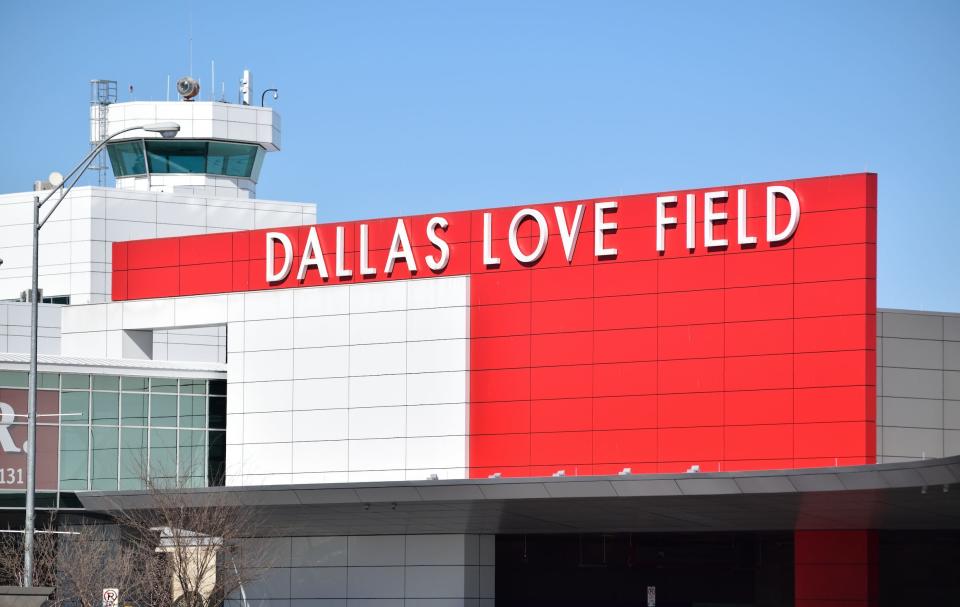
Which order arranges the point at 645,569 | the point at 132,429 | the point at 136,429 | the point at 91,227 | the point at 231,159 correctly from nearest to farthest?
the point at 132,429, the point at 136,429, the point at 645,569, the point at 91,227, the point at 231,159

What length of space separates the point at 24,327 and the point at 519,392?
29491mm

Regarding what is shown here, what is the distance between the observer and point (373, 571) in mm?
56250

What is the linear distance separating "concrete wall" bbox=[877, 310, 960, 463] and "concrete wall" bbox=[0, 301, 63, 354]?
38.7 meters

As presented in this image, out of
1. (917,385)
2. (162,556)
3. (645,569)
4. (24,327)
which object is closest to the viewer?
(917,385)

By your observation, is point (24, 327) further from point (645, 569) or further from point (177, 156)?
point (645, 569)

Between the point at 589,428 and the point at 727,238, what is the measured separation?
7327 millimetres

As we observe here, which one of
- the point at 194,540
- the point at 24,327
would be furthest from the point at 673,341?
the point at 24,327

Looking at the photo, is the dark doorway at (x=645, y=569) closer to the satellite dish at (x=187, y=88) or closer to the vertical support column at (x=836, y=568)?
the vertical support column at (x=836, y=568)

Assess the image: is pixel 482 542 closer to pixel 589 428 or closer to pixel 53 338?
pixel 589 428

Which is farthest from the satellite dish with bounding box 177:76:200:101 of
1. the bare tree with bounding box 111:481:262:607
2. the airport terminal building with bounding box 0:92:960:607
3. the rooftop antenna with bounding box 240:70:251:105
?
the bare tree with bounding box 111:481:262:607

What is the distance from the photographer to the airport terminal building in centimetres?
4769

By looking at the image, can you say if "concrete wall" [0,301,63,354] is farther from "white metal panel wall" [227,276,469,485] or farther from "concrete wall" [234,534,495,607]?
"concrete wall" [234,534,495,607]

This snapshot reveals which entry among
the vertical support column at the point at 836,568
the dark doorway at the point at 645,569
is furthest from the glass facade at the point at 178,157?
the vertical support column at the point at 836,568

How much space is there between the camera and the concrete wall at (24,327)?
7281 cm
